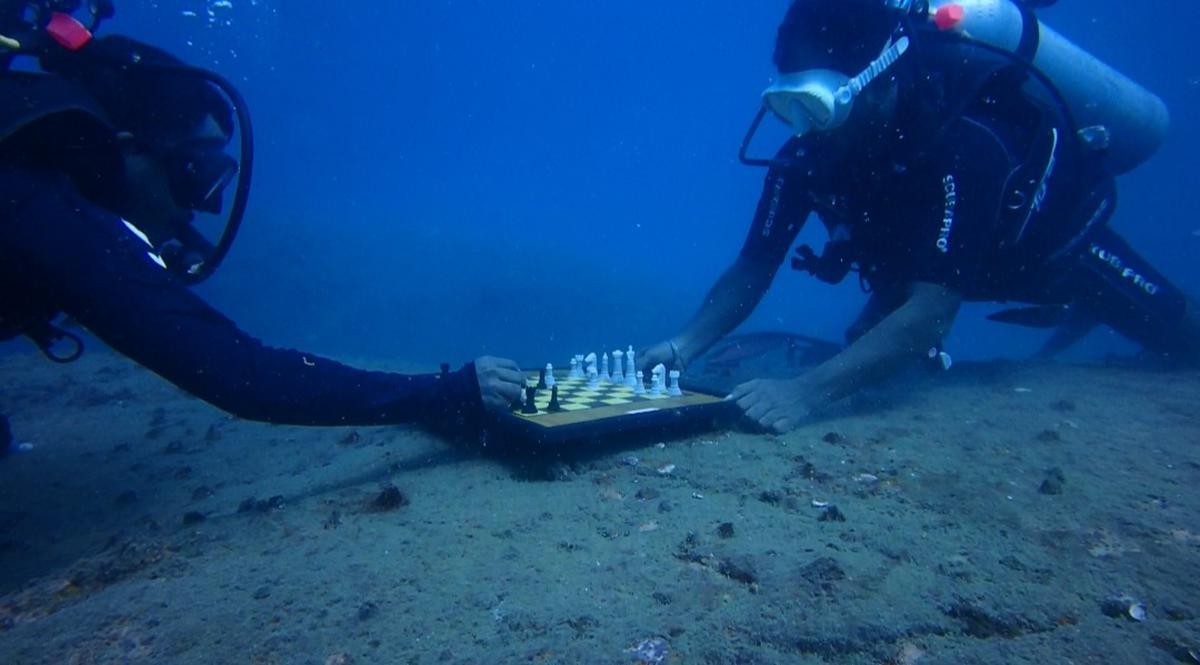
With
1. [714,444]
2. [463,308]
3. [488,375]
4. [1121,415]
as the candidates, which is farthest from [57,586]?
[463,308]

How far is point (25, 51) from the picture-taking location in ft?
7.87

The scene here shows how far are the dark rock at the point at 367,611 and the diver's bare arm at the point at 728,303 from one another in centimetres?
331

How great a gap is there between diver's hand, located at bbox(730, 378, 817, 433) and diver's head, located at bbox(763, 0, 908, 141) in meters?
1.70

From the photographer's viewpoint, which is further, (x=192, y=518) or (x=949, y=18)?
(x=949, y=18)

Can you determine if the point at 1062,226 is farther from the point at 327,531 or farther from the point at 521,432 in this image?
the point at 327,531

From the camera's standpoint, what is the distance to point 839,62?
355 centimetres

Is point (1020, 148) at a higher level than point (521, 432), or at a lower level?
higher

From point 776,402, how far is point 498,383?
5.35 feet

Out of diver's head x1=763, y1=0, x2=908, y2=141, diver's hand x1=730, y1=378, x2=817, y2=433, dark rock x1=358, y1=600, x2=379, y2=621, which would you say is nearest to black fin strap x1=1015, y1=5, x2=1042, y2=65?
diver's head x1=763, y1=0, x2=908, y2=141

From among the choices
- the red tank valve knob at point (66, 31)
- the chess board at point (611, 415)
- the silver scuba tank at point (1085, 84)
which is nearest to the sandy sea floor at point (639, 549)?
the chess board at point (611, 415)

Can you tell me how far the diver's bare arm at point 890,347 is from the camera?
3.45 m

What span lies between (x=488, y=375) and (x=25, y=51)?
2404 mm

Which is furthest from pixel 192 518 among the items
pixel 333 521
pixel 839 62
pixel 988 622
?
pixel 839 62

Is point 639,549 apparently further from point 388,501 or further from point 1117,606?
point 1117,606
